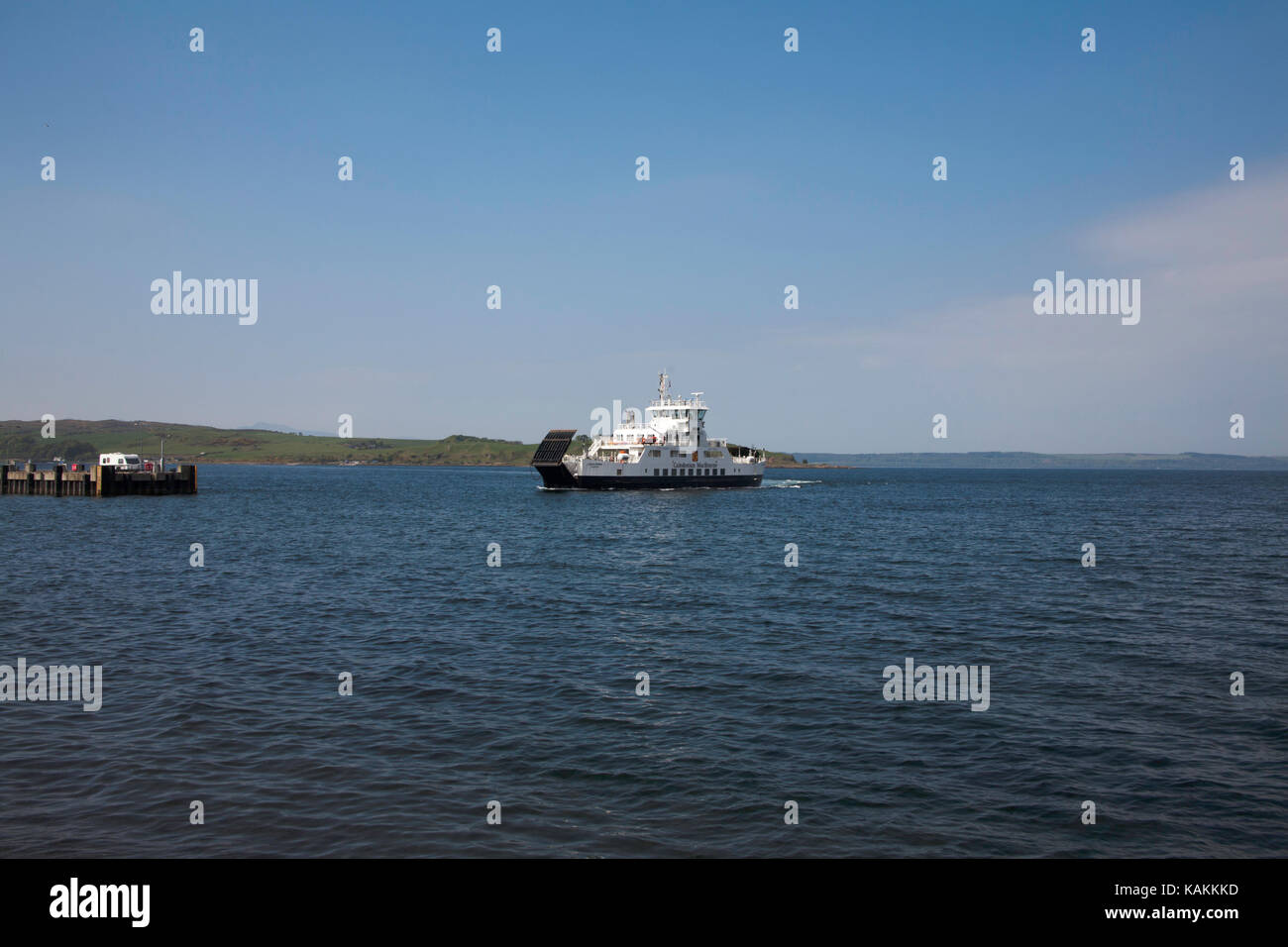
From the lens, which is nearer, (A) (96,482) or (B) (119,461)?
(A) (96,482)

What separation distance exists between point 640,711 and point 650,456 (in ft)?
288

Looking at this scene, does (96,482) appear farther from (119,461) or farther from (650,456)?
(650,456)

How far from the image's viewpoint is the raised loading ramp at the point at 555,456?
102 m

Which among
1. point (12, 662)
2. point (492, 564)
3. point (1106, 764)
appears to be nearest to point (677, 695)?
point (1106, 764)

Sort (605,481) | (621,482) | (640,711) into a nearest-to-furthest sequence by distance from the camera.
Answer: (640,711), (621,482), (605,481)

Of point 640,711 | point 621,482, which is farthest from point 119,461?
point 640,711

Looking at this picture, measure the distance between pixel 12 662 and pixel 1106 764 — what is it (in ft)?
79.6

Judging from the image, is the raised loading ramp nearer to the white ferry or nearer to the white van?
the white ferry

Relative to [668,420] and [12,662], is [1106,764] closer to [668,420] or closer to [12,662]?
[12,662]

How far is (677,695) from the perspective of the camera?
18.1m

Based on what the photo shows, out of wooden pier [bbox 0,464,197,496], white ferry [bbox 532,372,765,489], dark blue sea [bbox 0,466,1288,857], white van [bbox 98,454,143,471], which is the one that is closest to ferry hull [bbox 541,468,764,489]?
white ferry [bbox 532,372,765,489]

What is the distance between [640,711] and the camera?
1689 centimetres

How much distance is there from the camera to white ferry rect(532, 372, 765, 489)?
4038 inches

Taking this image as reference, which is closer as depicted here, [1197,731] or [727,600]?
[1197,731]
